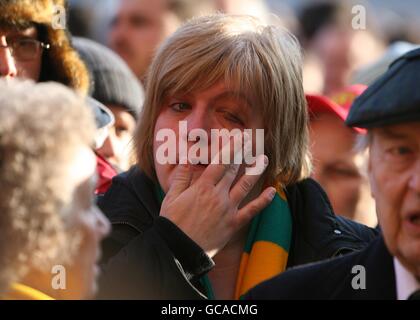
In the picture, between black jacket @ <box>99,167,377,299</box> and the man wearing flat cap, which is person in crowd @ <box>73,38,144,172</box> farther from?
the man wearing flat cap

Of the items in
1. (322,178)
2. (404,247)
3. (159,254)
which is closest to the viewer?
(404,247)

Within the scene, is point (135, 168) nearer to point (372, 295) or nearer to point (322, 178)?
point (372, 295)

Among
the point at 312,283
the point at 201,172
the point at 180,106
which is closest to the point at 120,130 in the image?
the point at 180,106

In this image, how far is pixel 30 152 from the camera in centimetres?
253

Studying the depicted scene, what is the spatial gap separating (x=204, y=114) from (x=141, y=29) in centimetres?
336

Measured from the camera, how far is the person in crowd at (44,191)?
99.4 inches

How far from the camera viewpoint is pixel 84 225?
268 centimetres

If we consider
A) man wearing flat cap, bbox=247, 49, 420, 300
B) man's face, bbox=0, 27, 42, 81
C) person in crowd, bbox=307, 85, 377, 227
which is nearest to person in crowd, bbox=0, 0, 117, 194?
man's face, bbox=0, 27, 42, 81

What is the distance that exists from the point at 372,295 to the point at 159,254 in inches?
28.1

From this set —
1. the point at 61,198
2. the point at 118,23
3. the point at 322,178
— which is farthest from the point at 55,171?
the point at 118,23

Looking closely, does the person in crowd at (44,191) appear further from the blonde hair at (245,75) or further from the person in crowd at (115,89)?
the person in crowd at (115,89)

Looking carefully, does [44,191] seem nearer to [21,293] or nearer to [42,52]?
[21,293]

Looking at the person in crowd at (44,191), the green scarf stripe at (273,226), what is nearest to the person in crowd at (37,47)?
the green scarf stripe at (273,226)

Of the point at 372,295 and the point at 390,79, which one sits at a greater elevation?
the point at 390,79
